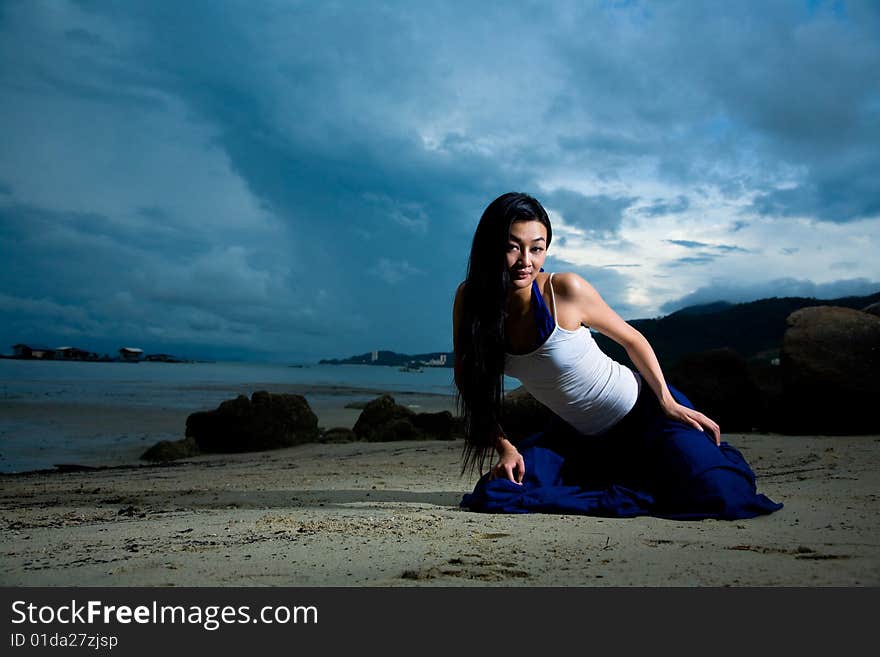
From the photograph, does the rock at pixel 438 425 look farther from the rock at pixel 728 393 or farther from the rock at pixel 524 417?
the rock at pixel 728 393

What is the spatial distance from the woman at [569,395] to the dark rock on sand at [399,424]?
643cm

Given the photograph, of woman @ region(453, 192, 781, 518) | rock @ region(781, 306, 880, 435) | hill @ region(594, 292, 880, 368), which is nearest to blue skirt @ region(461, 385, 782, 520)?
woman @ region(453, 192, 781, 518)

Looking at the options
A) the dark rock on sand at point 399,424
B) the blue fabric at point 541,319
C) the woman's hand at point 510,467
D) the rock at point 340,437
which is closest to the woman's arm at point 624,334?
the blue fabric at point 541,319

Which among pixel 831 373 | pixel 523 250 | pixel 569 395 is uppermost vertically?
pixel 523 250

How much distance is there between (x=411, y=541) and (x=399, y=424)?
303 inches

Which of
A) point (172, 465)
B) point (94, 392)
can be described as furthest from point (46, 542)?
point (94, 392)

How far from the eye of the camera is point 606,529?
9.89 ft

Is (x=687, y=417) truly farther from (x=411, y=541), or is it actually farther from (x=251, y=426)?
(x=251, y=426)

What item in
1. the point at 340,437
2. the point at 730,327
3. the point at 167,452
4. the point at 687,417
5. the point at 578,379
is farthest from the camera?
the point at 730,327

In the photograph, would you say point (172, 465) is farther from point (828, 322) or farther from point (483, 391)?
point (828, 322)

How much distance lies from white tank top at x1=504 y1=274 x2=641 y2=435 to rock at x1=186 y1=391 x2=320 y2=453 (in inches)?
287

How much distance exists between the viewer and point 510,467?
3785 mm

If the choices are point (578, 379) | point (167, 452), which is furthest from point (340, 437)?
point (578, 379)

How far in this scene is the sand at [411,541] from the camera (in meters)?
2.20
